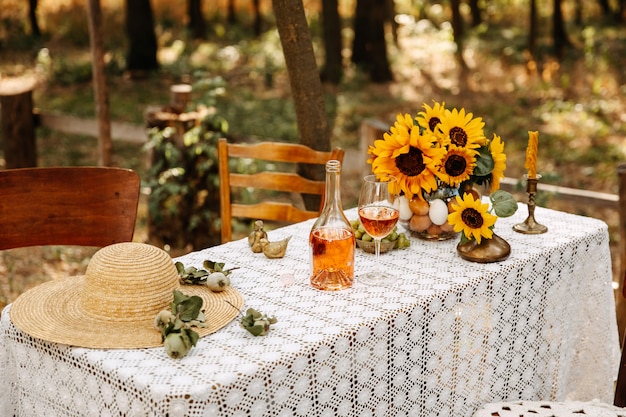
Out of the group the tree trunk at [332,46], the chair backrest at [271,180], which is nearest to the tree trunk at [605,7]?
the tree trunk at [332,46]

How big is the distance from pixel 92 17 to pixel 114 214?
2.55m

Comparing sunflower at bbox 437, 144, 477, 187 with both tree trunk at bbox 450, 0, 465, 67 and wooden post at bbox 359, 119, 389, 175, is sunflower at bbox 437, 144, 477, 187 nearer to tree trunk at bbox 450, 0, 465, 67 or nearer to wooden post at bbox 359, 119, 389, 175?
wooden post at bbox 359, 119, 389, 175

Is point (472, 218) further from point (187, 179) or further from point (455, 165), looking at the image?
point (187, 179)

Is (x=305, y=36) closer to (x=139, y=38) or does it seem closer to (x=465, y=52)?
(x=139, y=38)

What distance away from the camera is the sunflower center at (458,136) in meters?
2.62

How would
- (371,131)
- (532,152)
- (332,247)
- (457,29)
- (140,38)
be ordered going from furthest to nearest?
(457,29) < (140,38) < (371,131) < (532,152) < (332,247)

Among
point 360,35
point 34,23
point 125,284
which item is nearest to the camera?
point 125,284

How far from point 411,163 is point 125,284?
3.39ft

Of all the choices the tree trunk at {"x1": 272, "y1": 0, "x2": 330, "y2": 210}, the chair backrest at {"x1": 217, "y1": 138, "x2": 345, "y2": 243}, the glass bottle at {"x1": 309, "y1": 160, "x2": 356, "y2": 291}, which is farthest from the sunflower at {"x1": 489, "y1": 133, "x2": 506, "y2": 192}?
the tree trunk at {"x1": 272, "y1": 0, "x2": 330, "y2": 210}

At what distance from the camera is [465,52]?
14258 mm

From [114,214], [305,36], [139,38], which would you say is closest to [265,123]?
[139,38]

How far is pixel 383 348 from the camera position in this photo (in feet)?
7.27

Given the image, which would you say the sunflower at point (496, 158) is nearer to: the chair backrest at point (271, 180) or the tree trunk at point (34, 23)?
the chair backrest at point (271, 180)

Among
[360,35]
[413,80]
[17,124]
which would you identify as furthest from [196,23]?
[17,124]
